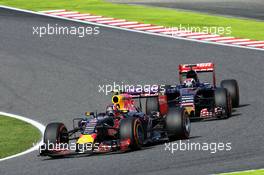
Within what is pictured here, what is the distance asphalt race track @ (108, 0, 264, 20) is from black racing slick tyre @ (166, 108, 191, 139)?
22.0 metres

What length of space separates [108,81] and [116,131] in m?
10.4

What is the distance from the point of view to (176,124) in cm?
2084

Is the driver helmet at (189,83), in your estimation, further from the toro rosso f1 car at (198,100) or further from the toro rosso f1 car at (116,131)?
the toro rosso f1 car at (116,131)

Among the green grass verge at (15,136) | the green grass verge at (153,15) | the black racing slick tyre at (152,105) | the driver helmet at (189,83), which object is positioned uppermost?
the green grass verge at (153,15)

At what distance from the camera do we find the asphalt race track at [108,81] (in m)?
18.4

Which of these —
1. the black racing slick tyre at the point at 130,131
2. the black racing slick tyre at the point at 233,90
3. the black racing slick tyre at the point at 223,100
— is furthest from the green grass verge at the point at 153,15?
the black racing slick tyre at the point at 130,131

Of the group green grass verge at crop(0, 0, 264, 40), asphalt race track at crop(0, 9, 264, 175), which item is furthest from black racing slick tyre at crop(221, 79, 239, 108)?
green grass verge at crop(0, 0, 264, 40)

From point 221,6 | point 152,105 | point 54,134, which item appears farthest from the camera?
point 221,6

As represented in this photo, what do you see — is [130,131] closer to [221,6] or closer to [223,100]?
[223,100]

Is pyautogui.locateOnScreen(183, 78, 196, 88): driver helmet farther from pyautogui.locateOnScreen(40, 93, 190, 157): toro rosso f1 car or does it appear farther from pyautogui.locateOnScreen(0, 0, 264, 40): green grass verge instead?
pyautogui.locateOnScreen(0, 0, 264, 40): green grass verge

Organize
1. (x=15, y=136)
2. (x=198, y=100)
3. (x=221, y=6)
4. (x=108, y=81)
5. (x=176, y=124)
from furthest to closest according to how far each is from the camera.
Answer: (x=221, y=6) → (x=108, y=81) → (x=198, y=100) → (x=15, y=136) → (x=176, y=124)

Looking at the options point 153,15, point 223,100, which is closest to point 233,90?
point 223,100

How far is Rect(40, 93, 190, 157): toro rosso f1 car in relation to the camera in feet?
64.6

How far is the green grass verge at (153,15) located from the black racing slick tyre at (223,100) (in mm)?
13537
